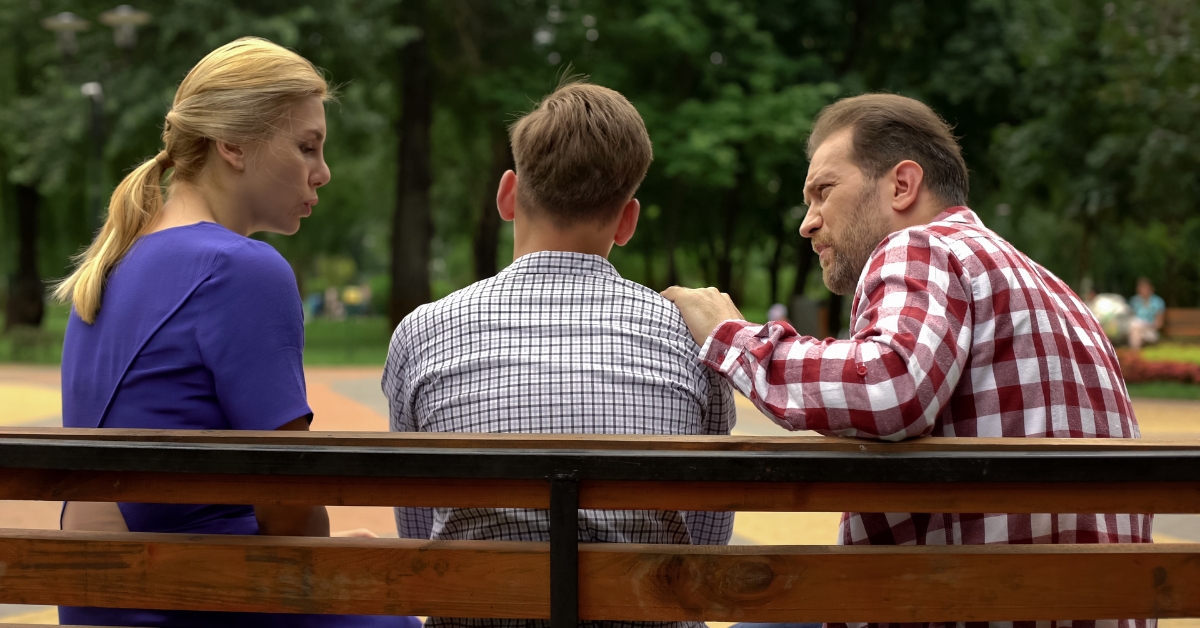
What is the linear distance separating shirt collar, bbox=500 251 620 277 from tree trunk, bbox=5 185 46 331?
26475 mm

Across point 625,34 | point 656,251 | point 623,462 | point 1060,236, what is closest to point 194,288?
point 623,462

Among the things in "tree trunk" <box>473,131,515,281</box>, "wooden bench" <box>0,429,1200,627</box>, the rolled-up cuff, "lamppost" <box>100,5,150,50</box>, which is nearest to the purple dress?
"wooden bench" <box>0,429,1200,627</box>

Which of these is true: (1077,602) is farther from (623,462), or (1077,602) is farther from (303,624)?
(303,624)

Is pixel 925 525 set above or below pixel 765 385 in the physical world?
below

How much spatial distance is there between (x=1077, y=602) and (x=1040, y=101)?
23.4 metres

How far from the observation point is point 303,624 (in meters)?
2.08

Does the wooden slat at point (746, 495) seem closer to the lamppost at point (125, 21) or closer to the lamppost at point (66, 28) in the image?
the lamppost at point (125, 21)

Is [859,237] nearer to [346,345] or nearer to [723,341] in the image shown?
[723,341]

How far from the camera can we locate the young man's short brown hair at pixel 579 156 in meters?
2.09

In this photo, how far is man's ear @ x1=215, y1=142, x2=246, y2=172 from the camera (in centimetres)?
226

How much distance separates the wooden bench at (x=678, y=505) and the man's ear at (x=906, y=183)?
1.90ft

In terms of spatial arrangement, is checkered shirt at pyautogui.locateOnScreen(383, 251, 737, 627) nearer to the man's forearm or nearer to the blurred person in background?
the man's forearm

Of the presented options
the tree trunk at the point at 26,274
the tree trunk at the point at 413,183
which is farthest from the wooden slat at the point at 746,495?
the tree trunk at the point at 26,274

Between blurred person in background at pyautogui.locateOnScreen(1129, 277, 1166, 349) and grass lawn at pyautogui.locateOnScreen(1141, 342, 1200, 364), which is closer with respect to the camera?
grass lawn at pyautogui.locateOnScreen(1141, 342, 1200, 364)
